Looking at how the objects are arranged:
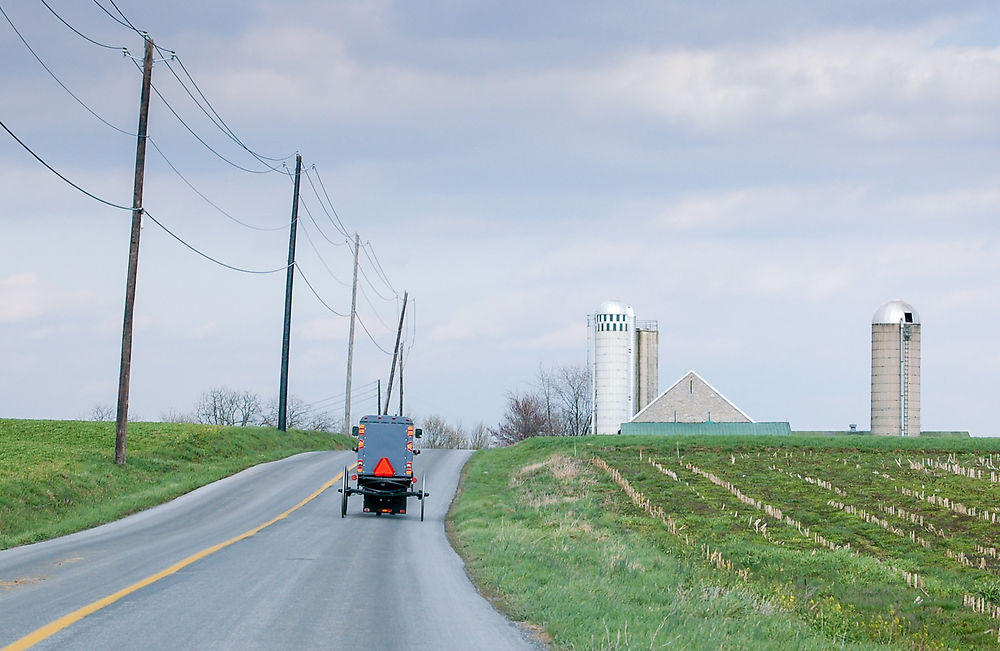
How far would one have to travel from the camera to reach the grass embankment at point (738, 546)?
493 inches

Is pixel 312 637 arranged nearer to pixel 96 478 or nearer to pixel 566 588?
pixel 566 588

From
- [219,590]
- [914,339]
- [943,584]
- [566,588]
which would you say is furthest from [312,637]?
[914,339]

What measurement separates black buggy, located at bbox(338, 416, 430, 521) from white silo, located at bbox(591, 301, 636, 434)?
48.2 metres

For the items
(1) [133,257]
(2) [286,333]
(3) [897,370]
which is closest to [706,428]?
(3) [897,370]

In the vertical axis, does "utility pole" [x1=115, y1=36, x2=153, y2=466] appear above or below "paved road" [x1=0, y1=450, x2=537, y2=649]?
above

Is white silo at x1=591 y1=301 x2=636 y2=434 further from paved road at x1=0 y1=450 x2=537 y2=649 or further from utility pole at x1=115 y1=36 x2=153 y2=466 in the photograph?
paved road at x1=0 y1=450 x2=537 y2=649

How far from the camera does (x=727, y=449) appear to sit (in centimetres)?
5312

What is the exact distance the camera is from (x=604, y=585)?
1415 centimetres

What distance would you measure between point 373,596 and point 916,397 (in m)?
63.0

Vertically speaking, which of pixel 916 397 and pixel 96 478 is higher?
pixel 916 397

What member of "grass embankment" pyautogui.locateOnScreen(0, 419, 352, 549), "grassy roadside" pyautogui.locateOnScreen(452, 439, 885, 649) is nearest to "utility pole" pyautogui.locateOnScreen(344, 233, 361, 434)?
"grass embankment" pyautogui.locateOnScreen(0, 419, 352, 549)

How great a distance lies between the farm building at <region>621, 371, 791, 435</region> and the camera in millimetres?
72812

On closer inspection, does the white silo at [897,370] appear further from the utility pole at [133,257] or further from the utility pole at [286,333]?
the utility pole at [133,257]

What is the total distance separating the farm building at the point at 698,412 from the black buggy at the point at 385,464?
45465 millimetres
